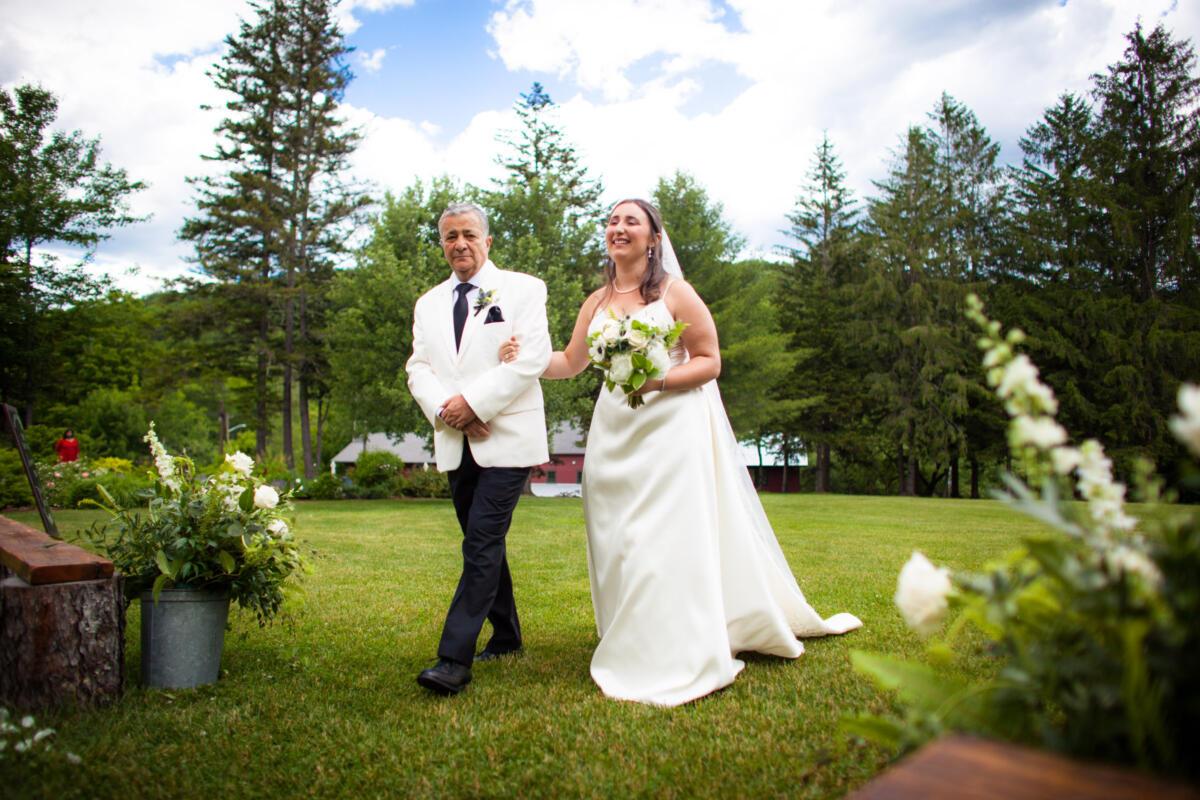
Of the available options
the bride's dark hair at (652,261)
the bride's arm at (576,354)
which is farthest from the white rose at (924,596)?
the bride's arm at (576,354)

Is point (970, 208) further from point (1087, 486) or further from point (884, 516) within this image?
point (1087, 486)

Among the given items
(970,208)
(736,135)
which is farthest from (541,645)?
(970,208)

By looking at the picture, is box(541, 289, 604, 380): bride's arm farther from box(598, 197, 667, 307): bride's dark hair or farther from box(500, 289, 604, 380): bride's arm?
box(598, 197, 667, 307): bride's dark hair

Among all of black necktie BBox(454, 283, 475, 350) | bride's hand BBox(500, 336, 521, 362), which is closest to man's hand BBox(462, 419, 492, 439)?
bride's hand BBox(500, 336, 521, 362)

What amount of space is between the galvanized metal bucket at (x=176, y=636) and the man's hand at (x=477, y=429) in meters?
1.54

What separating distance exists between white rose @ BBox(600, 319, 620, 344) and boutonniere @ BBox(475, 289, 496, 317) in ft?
2.59

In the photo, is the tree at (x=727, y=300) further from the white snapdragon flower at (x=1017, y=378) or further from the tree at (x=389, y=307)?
the white snapdragon flower at (x=1017, y=378)

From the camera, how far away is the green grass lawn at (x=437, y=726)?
2.89m

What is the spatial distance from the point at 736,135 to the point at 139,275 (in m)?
22.1

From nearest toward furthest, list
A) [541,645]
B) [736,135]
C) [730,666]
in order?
1. [730,666]
2. [541,645]
3. [736,135]

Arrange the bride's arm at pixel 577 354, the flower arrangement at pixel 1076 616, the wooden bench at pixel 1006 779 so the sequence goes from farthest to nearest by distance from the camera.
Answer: the bride's arm at pixel 577 354 < the flower arrangement at pixel 1076 616 < the wooden bench at pixel 1006 779

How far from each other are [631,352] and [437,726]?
199 centimetres

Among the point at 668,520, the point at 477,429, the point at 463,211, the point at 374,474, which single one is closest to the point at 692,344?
the point at 668,520

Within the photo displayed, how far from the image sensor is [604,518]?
454 centimetres
